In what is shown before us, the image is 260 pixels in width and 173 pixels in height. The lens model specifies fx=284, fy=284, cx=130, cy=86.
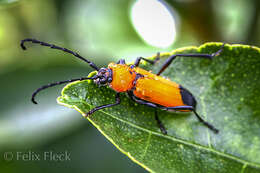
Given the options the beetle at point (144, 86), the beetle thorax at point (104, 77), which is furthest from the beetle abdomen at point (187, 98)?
the beetle thorax at point (104, 77)

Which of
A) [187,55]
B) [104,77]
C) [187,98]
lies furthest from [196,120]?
[104,77]

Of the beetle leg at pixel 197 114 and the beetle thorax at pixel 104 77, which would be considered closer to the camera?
the beetle leg at pixel 197 114

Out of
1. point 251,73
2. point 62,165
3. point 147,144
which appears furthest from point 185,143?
point 62,165

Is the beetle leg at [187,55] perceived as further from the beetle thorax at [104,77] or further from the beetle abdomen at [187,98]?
the beetle thorax at [104,77]

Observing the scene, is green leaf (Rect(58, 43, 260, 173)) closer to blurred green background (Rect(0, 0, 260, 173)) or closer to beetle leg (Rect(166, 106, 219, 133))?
beetle leg (Rect(166, 106, 219, 133))

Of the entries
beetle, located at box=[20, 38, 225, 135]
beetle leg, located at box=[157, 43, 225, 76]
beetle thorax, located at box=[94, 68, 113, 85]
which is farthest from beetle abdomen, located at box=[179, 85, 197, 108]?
beetle thorax, located at box=[94, 68, 113, 85]
